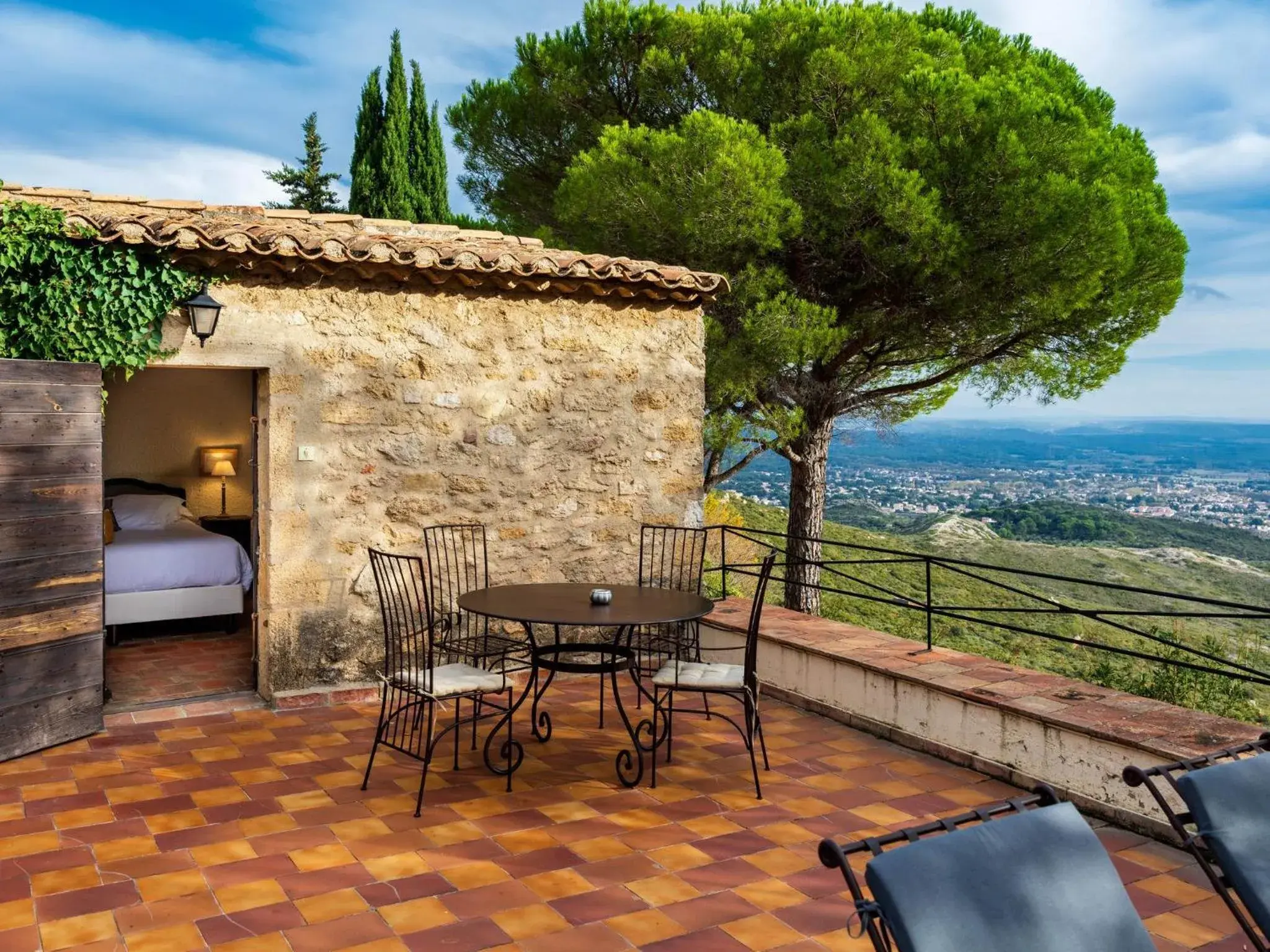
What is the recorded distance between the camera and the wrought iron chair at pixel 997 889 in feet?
5.25

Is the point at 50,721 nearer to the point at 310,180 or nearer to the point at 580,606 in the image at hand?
the point at 580,606

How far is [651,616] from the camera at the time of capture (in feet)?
13.9

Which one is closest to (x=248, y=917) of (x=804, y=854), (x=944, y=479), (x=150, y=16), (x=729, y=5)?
(x=804, y=854)

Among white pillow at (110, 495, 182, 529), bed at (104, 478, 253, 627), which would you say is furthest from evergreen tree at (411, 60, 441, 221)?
bed at (104, 478, 253, 627)

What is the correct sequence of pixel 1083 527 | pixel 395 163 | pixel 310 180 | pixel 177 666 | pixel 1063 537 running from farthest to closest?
pixel 310 180 → pixel 1083 527 → pixel 1063 537 → pixel 395 163 → pixel 177 666

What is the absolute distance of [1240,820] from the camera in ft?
6.73

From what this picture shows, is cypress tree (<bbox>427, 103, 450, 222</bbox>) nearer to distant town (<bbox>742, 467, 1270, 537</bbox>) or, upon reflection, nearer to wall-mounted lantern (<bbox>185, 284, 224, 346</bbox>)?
distant town (<bbox>742, 467, 1270, 537</bbox>)

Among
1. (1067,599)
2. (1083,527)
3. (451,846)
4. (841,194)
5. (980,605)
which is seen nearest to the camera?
(451,846)

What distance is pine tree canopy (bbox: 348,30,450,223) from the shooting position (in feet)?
57.4

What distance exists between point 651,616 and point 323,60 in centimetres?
1409

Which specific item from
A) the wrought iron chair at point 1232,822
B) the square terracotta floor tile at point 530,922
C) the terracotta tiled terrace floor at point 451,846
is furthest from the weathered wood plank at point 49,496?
the wrought iron chair at point 1232,822

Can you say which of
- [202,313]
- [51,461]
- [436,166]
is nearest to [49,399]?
[51,461]

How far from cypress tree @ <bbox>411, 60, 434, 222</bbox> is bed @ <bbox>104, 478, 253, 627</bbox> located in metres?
11.9

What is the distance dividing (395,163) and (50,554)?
46.8ft
